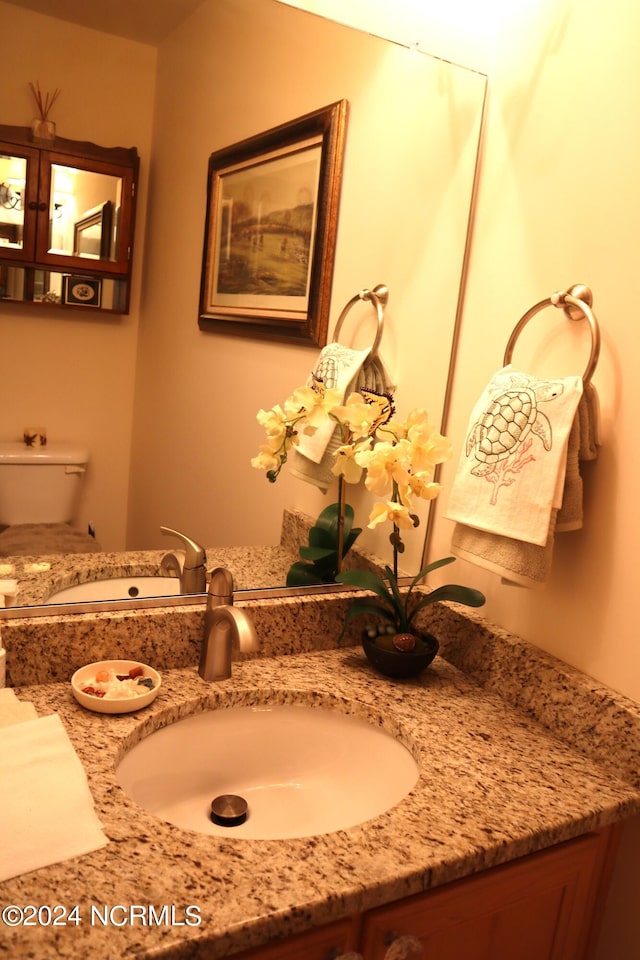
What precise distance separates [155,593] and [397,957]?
0.66 m

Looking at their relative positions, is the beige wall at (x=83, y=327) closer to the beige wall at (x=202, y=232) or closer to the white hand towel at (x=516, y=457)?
the beige wall at (x=202, y=232)

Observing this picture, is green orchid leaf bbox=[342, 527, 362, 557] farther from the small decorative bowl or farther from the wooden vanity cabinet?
the wooden vanity cabinet

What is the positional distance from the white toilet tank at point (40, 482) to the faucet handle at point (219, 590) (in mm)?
254

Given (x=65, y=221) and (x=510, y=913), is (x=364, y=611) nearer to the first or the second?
(x=510, y=913)

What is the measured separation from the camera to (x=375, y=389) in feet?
4.76

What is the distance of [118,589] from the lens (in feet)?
4.10

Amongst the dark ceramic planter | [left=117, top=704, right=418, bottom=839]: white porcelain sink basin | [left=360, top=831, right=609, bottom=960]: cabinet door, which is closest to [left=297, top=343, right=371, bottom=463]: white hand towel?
the dark ceramic planter

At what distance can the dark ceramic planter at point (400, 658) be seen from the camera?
126cm

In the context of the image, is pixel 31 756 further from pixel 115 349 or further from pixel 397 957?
pixel 115 349

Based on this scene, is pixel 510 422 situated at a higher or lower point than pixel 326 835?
higher

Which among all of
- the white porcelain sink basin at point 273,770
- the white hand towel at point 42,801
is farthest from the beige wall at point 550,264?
the white hand towel at point 42,801

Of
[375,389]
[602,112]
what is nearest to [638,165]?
[602,112]

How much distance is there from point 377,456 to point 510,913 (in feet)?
2.18

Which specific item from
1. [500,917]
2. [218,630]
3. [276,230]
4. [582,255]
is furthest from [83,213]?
[500,917]
